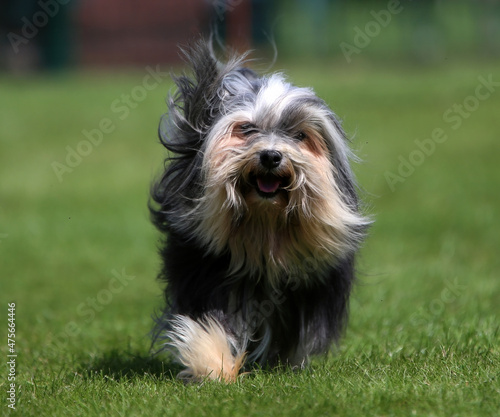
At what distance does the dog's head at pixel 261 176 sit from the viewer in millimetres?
4191

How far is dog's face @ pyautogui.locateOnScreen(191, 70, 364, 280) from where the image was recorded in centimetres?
418

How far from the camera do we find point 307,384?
13.0ft

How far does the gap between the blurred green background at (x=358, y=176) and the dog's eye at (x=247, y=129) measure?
833mm

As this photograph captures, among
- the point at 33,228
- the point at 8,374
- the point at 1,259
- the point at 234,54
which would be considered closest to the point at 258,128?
the point at 234,54

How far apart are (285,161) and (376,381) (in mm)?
1155

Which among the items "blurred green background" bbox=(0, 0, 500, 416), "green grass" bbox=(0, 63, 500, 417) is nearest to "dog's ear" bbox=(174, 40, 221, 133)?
"blurred green background" bbox=(0, 0, 500, 416)

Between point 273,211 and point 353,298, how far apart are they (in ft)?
8.44

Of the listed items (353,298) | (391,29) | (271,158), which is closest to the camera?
(271,158)

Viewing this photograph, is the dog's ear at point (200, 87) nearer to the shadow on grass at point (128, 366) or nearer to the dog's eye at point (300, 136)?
the dog's eye at point (300, 136)

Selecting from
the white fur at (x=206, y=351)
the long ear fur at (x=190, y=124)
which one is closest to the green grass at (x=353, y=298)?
the white fur at (x=206, y=351)

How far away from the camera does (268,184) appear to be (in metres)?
4.21

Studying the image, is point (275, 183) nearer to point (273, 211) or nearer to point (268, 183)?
point (268, 183)

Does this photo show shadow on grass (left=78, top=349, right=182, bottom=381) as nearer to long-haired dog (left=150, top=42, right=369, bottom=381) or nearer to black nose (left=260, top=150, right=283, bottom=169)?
long-haired dog (left=150, top=42, right=369, bottom=381)

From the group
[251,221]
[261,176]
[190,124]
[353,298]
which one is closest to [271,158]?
[261,176]
